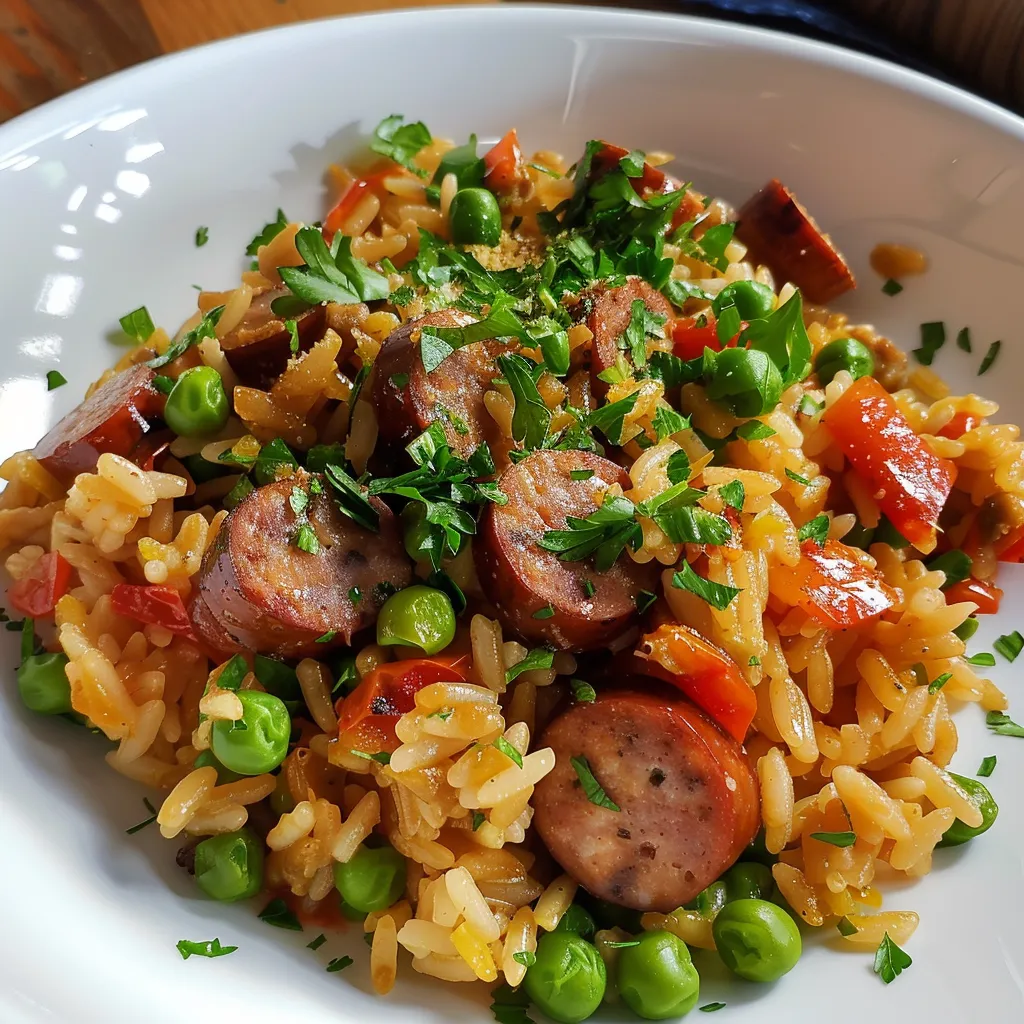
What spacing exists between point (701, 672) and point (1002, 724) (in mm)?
1372

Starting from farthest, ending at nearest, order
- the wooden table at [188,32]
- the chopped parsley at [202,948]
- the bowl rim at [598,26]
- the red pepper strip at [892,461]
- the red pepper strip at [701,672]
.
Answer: the wooden table at [188,32] → the bowl rim at [598,26] → the red pepper strip at [892,461] → the red pepper strip at [701,672] → the chopped parsley at [202,948]

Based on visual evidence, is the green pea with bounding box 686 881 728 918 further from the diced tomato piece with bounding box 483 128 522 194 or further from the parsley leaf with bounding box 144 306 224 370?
the diced tomato piece with bounding box 483 128 522 194

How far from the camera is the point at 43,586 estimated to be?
3.23 metres

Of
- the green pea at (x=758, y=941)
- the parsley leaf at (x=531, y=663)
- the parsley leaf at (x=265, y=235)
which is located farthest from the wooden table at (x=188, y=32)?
the green pea at (x=758, y=941)

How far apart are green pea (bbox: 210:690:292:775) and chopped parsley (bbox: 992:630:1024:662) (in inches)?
107

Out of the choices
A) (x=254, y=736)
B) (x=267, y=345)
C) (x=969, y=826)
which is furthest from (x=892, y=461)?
(x=254, y=736)

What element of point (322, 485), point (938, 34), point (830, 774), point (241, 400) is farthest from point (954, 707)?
point (938, 34)

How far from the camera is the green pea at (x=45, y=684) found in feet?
9.94

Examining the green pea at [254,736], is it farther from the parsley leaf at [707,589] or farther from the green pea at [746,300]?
the green pea at [746,300]

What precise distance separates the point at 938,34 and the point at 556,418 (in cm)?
407

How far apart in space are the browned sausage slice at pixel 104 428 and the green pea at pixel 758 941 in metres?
2.57

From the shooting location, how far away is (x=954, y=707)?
3.51 metres

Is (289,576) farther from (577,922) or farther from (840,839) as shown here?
(840,839)

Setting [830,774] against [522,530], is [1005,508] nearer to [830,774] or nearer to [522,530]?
[830,774]
